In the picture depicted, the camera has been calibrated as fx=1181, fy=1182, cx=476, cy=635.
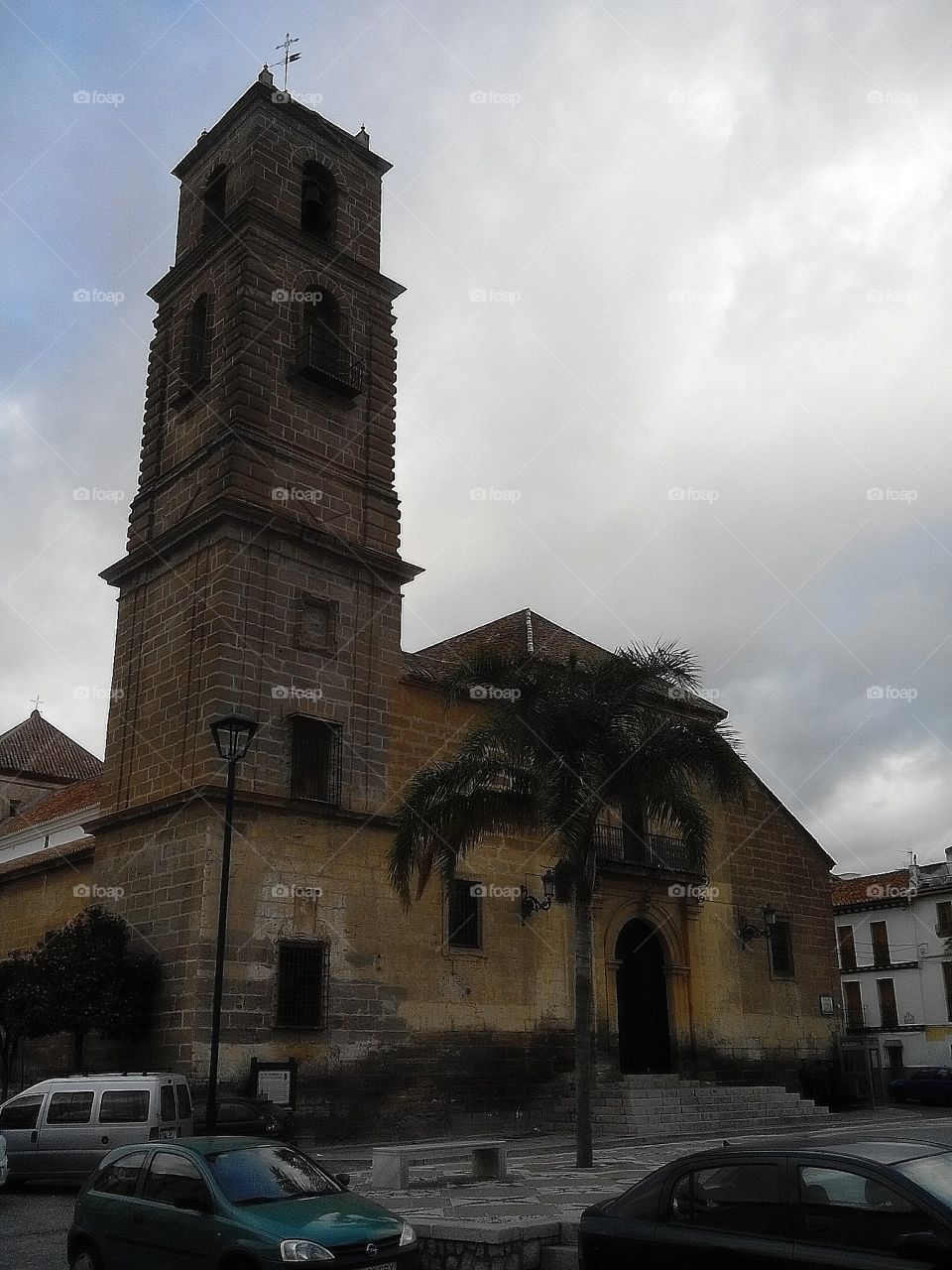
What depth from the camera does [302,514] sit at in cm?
2125

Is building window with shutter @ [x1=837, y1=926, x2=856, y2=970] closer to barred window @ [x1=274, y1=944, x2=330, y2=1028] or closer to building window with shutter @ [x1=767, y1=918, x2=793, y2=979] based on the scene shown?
building window with shutter @ [x1=767, y1=918, x2=793, y2=979]

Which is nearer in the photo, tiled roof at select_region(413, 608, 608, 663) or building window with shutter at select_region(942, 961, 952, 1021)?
tiled roof at select_region(413, 608, 608, 663)

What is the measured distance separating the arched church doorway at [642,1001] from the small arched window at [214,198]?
1693 cm

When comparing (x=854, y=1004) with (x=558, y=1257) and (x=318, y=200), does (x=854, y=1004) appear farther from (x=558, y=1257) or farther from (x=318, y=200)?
(x=558, y=1257)

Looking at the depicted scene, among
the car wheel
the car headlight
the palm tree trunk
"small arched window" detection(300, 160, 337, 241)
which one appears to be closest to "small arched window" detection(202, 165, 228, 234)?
"small arched window" detection(300, 160, 337, 241)

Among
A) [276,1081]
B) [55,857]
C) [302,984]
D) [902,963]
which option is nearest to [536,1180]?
[276,1081]

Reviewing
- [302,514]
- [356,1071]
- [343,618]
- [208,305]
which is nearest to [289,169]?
[208,305]

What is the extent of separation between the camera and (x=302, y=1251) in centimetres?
714

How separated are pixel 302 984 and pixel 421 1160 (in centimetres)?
546

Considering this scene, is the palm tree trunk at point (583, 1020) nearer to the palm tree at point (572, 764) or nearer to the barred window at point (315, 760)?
the palm tree at point (572, 764)

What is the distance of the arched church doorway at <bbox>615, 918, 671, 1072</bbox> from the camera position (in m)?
23.8

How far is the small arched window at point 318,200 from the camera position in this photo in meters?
24.7

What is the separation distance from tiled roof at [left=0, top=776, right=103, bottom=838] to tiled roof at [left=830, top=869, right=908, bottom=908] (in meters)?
28.2

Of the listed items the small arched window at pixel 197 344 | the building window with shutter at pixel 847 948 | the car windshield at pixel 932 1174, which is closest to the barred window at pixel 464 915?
the small arched window at pixel 197 344
